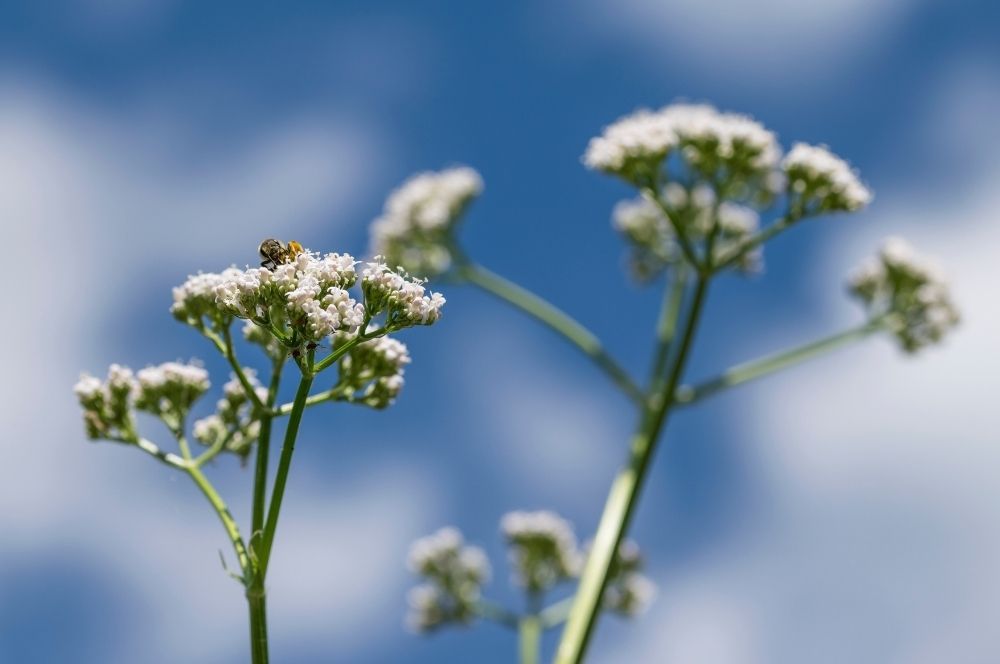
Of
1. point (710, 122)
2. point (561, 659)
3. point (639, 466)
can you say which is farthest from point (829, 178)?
point (561, 659)

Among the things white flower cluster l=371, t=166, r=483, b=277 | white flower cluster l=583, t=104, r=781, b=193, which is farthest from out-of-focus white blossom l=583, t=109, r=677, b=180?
white flower cluster l=371, t=166, r=483, b=277

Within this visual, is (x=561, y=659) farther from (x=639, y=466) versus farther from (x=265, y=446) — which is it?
(x=265, y=446)

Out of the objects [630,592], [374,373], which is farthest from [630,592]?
[374,373]

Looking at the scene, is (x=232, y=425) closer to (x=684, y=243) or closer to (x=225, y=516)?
(x=225, y=516)

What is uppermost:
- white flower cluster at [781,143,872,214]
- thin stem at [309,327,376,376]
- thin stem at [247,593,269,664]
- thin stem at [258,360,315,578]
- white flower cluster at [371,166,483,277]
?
white flower cluster at [371,166,483,277]

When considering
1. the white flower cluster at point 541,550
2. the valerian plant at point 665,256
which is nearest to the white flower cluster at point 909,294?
the valerian plant at point 665,256

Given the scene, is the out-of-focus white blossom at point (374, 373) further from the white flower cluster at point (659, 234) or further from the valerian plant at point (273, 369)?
the white flower cluster at point (659, 234)

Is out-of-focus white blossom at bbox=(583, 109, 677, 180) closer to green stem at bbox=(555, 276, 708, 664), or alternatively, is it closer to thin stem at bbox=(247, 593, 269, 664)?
green stem at bbox=(555, 276, 708, 664)
